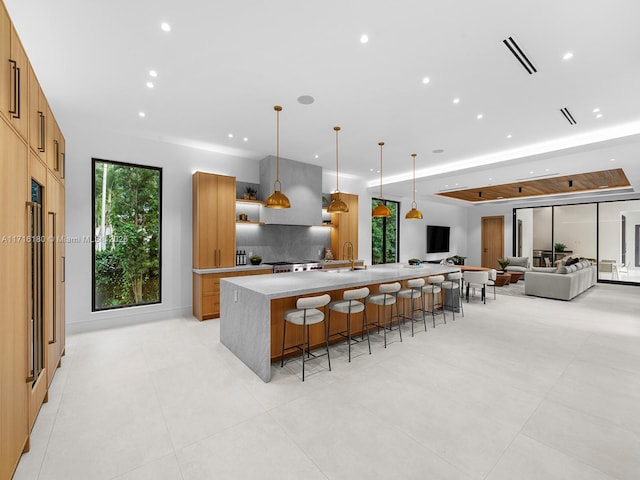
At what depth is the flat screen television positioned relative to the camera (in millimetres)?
10910

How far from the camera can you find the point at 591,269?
338 inches

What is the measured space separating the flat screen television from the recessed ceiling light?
831 centimetres

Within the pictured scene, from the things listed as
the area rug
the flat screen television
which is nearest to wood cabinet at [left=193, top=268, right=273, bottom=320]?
the area rug

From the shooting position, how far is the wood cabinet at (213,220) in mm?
5219

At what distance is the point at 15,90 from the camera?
178 cm

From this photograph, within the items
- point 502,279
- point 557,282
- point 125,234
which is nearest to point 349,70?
point 125,234

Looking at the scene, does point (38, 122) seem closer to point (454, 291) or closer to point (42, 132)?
point (42, 132)

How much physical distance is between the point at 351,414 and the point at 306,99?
3.50 metres

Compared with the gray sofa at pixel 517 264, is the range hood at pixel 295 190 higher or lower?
higher

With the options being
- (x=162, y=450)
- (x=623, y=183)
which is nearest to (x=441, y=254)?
(x=623, y=183)

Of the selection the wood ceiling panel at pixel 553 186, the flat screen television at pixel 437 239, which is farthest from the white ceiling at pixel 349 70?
the flat screen television at pixel 437 239

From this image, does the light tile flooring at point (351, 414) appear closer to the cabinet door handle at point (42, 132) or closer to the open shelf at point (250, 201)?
the cabinet door handle at point (42, 132)

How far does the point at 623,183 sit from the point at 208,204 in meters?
10.4

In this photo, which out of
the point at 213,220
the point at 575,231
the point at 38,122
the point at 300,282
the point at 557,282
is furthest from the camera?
the point at 575,231
